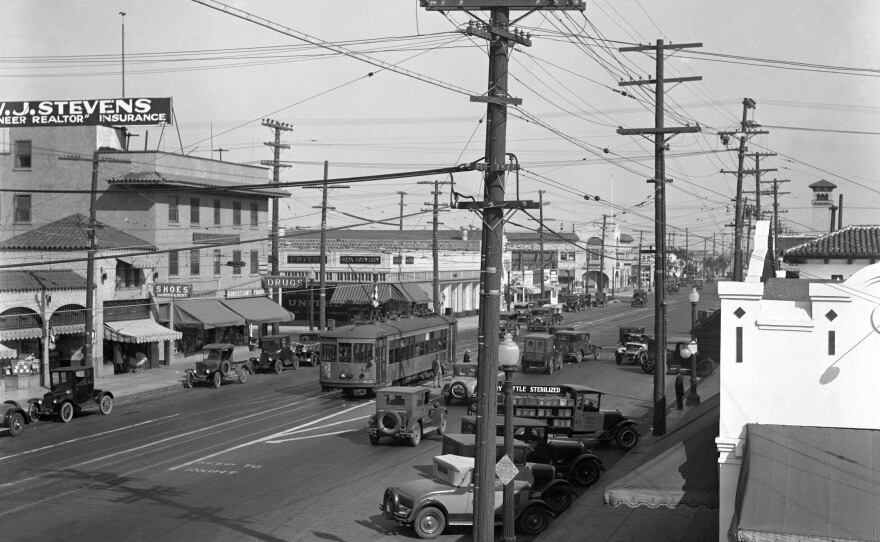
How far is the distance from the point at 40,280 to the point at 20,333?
9.09 feet

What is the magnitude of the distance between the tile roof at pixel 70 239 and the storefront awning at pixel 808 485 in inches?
1287

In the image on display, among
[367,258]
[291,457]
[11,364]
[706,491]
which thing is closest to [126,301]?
[11,364]

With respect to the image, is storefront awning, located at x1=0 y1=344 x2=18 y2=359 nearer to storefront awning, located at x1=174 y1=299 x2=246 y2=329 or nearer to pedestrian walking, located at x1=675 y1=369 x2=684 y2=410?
A: storefront awning, located at x1=174 y1=299 x2=246 y2=329

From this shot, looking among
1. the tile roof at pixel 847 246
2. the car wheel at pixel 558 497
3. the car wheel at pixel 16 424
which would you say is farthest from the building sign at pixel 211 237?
the car wheel at pixel 558 497

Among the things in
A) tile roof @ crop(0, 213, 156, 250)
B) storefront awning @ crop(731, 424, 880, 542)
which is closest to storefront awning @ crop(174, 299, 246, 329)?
tile roof @ crop(0, 213, 156, 250)

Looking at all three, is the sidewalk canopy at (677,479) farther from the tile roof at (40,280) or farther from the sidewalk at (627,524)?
the tile roof at (40,280)

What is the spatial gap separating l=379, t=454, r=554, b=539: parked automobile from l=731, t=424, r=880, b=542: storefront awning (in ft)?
17.9

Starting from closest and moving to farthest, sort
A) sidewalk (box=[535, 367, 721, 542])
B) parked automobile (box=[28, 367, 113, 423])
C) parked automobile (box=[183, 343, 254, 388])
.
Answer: sidewalk (box=[535, 367, 721, 542]) < parked automobile (box=[28, 367, 113, 423]) < parked automobile (box=[183, 343, 254, 388])

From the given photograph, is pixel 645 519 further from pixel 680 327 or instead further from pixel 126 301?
pixel 680 327

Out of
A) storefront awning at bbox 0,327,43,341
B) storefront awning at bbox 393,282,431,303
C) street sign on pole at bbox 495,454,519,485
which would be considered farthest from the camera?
storefront awning at bbox 393,282,431,303

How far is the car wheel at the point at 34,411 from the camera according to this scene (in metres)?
31.3

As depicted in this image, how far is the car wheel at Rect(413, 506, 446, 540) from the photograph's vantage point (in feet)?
60.8

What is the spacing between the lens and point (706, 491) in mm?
15531

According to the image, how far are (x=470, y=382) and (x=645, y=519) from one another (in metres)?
16.5
